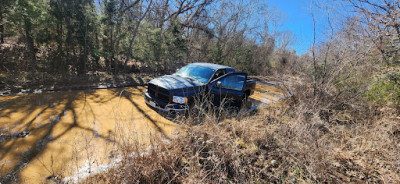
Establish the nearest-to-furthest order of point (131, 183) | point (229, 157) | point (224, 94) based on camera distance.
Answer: point (131, 183) → point (229, 157) → point (224, 94)

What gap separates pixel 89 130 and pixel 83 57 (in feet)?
17.6

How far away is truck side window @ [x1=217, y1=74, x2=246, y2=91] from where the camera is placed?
15.2ft

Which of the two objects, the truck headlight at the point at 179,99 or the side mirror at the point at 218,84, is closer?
the truck headlight at the point at 179,99

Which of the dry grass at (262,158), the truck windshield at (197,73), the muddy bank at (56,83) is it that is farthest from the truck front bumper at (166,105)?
the muddy bank at (56,83)

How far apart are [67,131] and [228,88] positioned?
3.94 meters

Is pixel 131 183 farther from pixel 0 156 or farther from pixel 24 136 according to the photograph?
pixel 24 136

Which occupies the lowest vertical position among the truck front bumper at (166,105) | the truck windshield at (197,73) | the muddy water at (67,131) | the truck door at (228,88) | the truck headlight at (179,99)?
the muddy water at (67,131)

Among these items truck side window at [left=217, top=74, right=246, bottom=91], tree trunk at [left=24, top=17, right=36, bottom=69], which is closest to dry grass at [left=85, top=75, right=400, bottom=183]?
truck side window at [left=217, top=74, right=246, bottom=91]

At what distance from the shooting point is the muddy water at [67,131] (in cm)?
221

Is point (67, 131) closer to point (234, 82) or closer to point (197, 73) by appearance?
point (197, 73)

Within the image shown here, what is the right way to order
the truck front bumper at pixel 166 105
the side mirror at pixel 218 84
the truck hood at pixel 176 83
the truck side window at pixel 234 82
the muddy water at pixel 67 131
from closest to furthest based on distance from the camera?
1. the muddy water at pixel 67 131
2. the truck front bumper at pixel 166 105
3. the truck hood at pixel 176 83
4. the side mirror at pixel 218 84
5. the truck side window at pixel 234 82

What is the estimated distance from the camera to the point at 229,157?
2475 millimetres

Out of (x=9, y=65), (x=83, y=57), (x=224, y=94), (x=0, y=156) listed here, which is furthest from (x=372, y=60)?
(x=9, y=65)

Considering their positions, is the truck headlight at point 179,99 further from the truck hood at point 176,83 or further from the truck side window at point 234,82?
the truck side window at point 234,82
